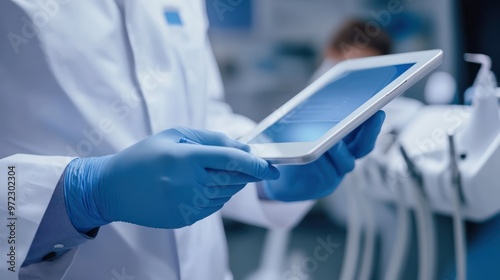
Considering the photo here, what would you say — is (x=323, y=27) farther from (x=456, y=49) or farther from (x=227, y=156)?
(x=227, y=156)

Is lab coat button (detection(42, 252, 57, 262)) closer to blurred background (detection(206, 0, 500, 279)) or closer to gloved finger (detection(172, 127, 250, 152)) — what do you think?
gloved finger (detection(172, 127, 250, 152))

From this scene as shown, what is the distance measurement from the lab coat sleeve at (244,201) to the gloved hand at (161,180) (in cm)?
33

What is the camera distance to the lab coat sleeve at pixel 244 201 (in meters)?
0.94

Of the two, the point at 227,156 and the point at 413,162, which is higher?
the point at 227,156

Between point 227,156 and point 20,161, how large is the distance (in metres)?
0.26

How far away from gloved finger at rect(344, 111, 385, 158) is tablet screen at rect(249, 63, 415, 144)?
0.05m

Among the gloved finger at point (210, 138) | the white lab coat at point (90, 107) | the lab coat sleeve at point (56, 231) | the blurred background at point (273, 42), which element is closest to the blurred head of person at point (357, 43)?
the blurred background at point (273, 42)

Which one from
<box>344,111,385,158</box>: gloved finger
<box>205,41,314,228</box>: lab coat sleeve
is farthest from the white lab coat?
<box>344,111,385,158</box>: gloved finger

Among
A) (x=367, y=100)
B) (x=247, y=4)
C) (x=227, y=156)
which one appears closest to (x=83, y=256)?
(x=227, y=156)

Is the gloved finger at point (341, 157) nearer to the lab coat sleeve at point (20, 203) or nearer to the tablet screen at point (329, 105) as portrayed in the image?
the tablet screen at point (329, 105)

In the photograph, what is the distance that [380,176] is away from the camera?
0.98 m

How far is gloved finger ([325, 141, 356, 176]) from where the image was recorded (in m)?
0.73
